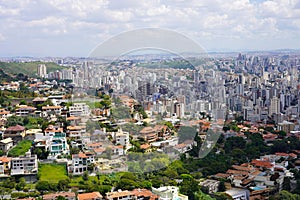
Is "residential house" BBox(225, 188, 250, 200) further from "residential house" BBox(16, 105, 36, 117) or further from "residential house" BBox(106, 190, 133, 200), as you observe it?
"residential house" BBox(16, 105, 36, 117)

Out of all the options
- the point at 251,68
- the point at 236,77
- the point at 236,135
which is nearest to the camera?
the point at 236,135

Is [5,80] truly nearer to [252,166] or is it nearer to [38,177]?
[38,177]

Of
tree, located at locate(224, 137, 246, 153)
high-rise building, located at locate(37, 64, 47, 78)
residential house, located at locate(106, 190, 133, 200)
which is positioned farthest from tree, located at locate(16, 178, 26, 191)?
high-rise building, located at locate(37, 64, 47, 78)

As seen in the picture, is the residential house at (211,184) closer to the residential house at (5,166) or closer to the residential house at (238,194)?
the residential house at (238,194)

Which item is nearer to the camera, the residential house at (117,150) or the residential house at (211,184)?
the residential house at (117,150)

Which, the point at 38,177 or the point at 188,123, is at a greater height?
the point at 188,123

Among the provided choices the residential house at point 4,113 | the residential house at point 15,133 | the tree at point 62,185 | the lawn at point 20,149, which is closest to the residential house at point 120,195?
the tree at point 62,185

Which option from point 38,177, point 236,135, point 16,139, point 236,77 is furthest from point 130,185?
point 236,77
